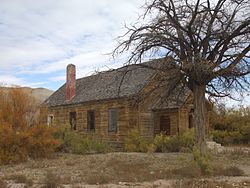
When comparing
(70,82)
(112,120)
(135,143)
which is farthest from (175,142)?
(70,82)

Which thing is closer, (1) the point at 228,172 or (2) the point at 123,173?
(2) the point at 123,173

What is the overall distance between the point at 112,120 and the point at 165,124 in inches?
167

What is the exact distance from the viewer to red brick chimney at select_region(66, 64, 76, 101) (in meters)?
37.3

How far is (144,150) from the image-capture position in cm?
2488

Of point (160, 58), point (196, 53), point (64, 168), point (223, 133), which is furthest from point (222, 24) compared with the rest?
point (223, 133)

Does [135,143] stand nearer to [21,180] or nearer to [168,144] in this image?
[168,144]

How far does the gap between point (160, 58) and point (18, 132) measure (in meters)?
8.40

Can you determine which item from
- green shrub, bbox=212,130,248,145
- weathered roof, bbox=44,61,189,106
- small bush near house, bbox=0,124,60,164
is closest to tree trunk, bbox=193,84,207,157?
small bush near house, bbox=0,124,60,164

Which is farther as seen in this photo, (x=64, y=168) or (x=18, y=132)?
(x=18, y=132)

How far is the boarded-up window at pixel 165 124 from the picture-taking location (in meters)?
28.8

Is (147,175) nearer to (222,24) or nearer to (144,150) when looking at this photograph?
(222,24)

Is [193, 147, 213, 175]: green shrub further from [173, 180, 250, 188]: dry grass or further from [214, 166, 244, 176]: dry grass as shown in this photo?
[173, 180, 250, 188]: dry grass

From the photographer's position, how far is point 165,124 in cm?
2919

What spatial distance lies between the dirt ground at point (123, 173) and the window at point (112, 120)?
1025cm
